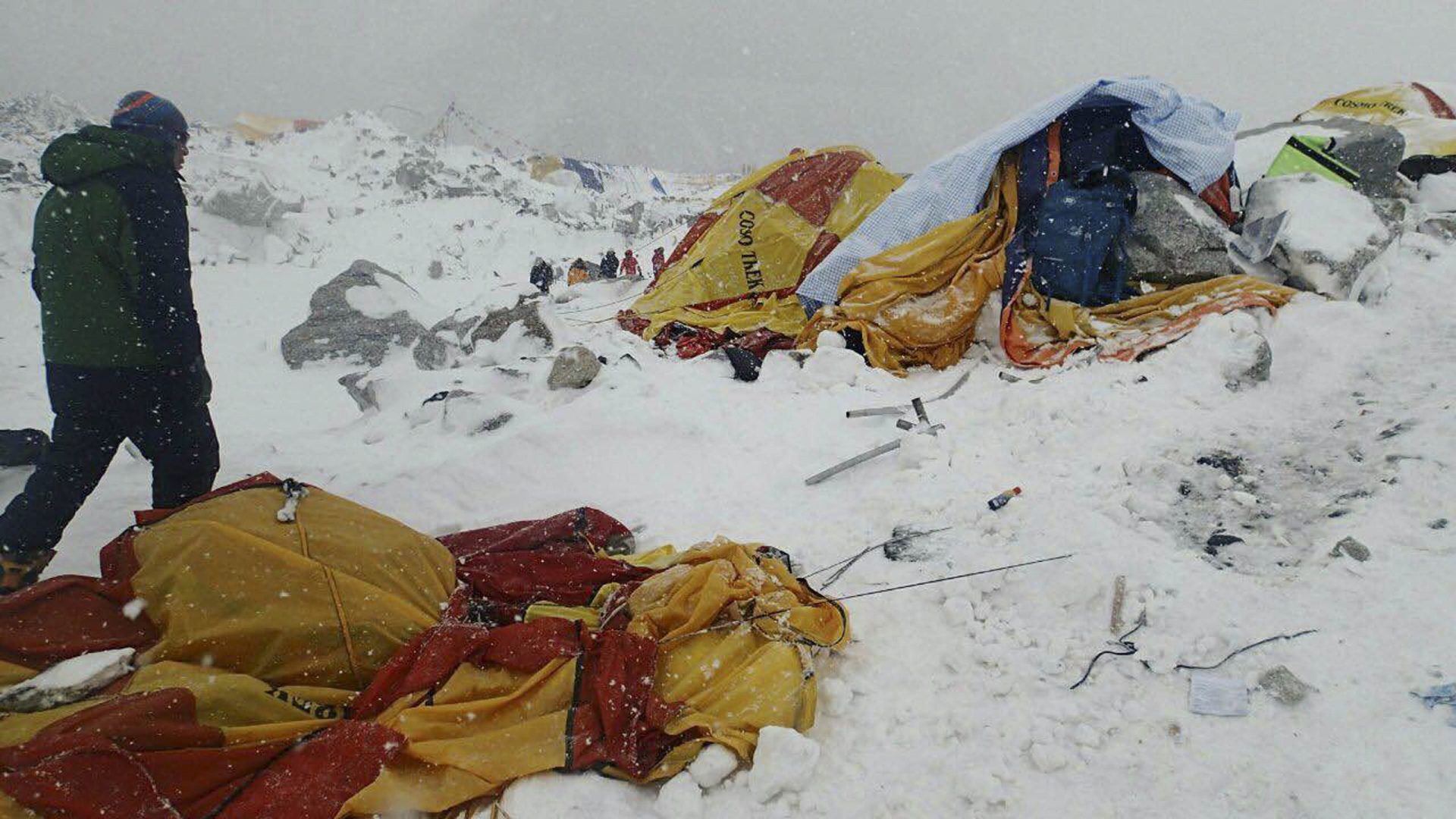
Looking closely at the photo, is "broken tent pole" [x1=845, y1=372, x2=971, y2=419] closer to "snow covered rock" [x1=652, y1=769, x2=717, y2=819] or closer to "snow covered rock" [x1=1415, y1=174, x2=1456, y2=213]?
"snow covered rock" [x1=652, y1=769, x2=717, y2=819]

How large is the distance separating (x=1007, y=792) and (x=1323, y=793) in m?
0.65

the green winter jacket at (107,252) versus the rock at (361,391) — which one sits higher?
the green winter jacket at (107,252)

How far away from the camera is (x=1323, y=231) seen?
4.39 metres

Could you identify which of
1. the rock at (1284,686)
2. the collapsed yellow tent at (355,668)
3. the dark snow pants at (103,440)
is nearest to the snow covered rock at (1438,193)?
the rock at (1284,686)

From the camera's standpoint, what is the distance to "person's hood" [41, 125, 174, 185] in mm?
2479

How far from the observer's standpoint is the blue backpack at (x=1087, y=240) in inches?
187

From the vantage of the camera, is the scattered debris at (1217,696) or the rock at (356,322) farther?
the rock at (356,322)

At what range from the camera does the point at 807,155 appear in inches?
281

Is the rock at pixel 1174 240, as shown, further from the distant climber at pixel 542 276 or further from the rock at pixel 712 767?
the distant climber at pixel 542 276

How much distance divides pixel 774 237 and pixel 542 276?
4.62 m

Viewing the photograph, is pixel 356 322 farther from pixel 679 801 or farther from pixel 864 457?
pixel 679 801

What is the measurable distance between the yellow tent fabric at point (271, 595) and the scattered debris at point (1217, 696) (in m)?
2.24

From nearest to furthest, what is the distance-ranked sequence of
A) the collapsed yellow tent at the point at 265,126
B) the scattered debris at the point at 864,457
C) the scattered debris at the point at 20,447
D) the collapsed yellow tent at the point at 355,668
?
the collapsed yellow tent at the point at 355,668, the scattered debris at the point at 20,447, the scattered debris at the point at 864,457, the collapsed yellow tent at the point at 265,126

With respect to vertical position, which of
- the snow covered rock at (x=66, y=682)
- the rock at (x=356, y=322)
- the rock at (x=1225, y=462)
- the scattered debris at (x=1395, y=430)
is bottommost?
the scattered debris at (x=1395, y=430)
